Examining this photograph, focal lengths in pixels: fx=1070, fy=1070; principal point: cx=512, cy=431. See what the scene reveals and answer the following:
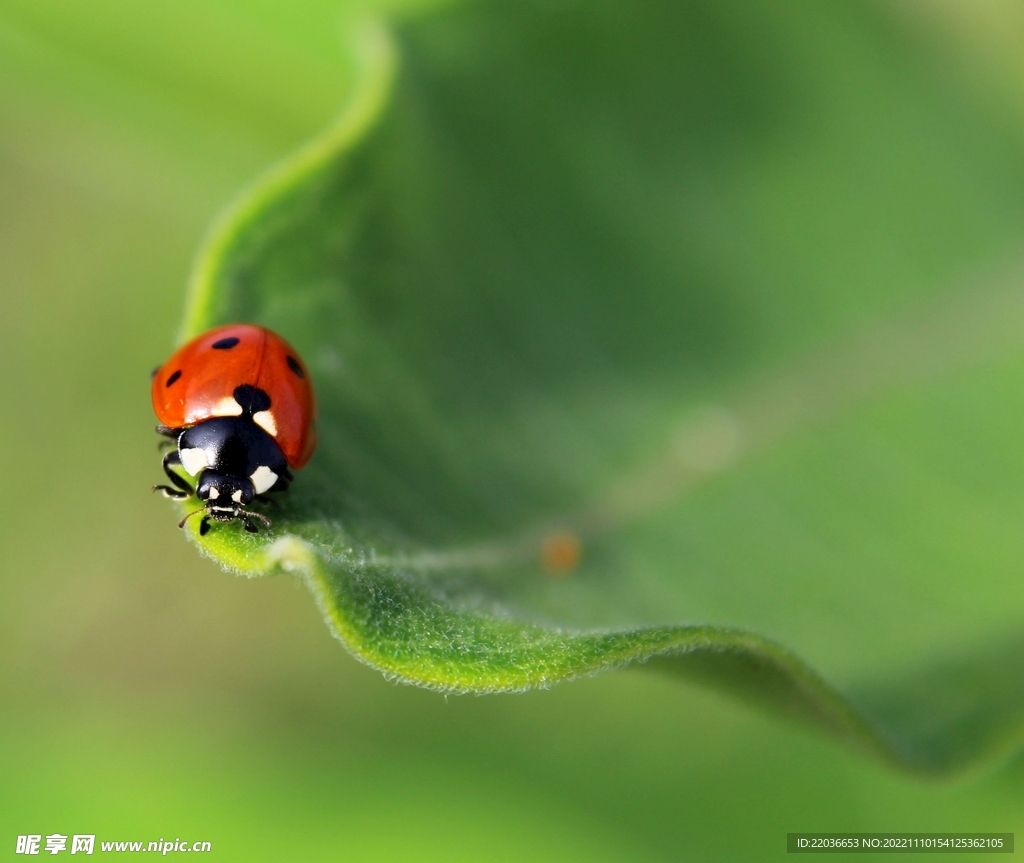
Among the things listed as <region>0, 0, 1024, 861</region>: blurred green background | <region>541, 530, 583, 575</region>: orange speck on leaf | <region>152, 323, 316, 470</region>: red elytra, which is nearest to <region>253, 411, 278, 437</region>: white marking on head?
<region>152, 323, 316, 470</region>: red elytra

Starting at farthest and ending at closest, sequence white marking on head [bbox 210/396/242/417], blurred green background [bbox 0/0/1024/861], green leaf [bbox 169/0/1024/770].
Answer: blurred green background [bbox 0/0/1024/861] → white marking on head [bbox 210/396/242/417] → green leaf [bbox 169/0/1024/770]

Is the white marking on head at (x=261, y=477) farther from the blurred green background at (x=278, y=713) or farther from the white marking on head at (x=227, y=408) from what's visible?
the blurred green background at (x=278, y=713)

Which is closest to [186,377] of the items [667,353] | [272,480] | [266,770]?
[272,480]

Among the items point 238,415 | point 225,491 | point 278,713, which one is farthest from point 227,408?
point 278,713

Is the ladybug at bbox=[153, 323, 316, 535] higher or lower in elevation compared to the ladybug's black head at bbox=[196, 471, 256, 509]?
higher

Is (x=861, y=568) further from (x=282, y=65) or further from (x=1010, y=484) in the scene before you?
(x=282, y=65)

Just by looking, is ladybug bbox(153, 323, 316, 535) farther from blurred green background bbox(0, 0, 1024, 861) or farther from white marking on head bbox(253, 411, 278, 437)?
blurred green background bbox(0, 0, 1024, 861)

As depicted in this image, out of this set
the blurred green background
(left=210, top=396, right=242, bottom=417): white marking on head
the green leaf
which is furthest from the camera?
the blurred green background

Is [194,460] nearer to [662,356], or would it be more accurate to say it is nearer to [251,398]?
[251,398]
